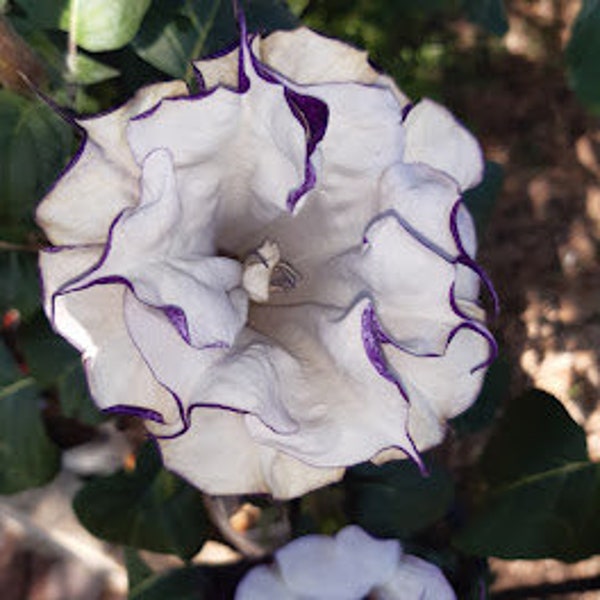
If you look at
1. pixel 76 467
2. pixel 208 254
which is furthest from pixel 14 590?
pixel 208 254

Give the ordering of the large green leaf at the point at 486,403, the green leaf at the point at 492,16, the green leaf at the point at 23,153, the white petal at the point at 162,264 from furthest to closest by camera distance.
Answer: the large green leaf at the point at 486,403 → the green leaf at the point at 492,16 → the green leaf at the point at 23,153 → the white petal at the point at 162,264

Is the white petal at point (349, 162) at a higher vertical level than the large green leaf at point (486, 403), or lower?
higher

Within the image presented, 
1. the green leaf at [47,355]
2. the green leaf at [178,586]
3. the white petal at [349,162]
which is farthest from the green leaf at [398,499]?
the white petal at [349,162]

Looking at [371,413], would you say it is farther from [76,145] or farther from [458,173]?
[76,145]

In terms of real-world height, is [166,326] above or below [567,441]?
above

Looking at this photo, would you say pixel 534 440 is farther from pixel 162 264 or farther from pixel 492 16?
pixel 162 264

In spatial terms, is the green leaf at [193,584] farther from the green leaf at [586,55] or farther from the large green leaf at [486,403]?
the green leaf at [586,55]

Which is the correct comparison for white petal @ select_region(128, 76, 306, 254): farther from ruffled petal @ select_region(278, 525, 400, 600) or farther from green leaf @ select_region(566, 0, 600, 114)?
green leaf @ select_region(566, 0, 600, 114)

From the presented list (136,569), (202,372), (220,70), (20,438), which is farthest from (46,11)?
(136,569)
